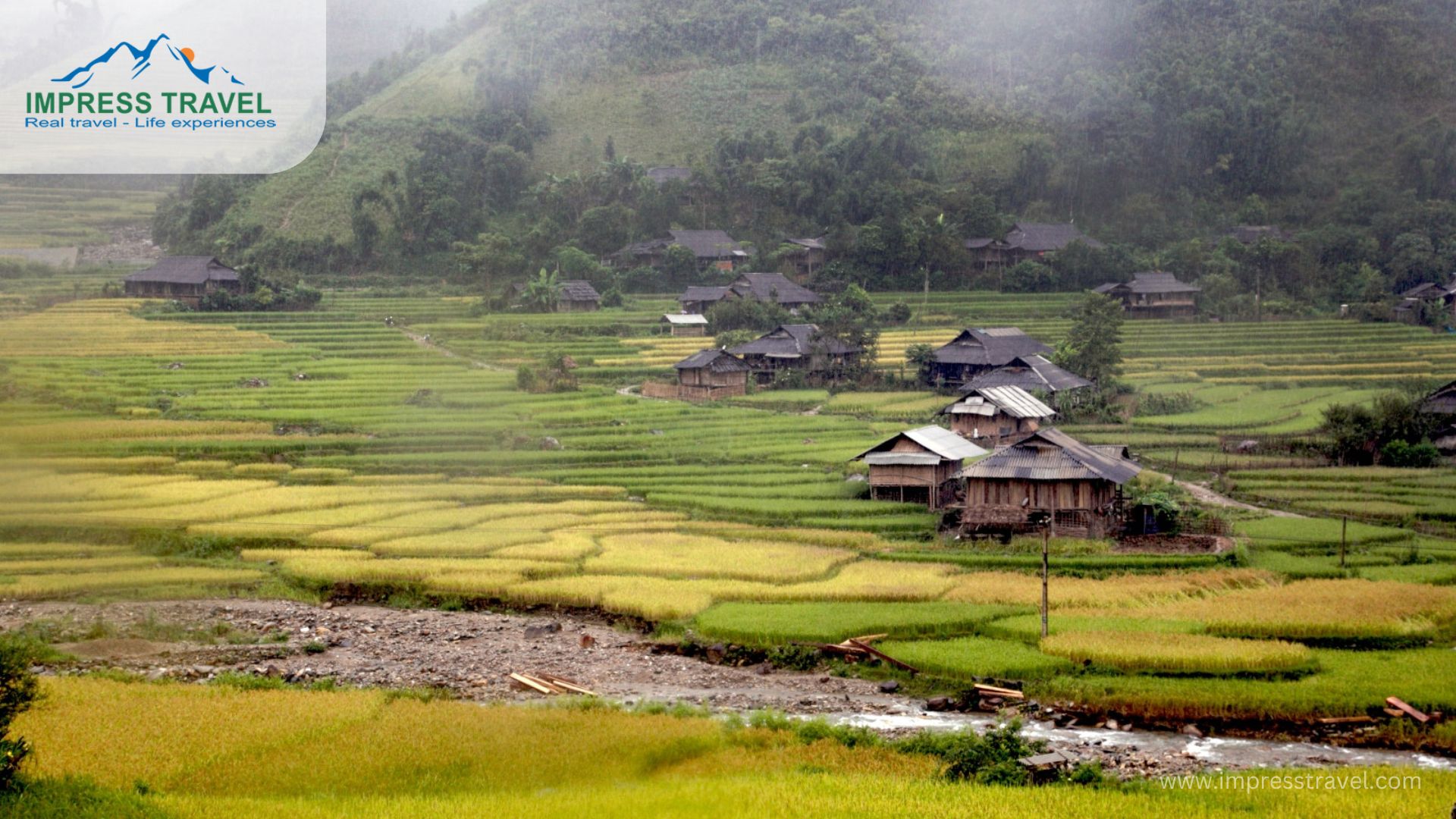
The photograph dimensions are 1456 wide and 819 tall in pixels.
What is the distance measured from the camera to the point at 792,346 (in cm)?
3688

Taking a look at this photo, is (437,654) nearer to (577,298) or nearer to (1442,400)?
(1442,400)

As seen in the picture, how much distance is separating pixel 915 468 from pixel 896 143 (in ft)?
115

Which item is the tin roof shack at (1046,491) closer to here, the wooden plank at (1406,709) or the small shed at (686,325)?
the wooden plank at (1406,709)

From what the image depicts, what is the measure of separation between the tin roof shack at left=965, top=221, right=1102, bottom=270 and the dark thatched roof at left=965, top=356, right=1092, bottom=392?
1575 centimetres

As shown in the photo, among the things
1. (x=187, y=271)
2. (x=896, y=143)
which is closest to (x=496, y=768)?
(x=187, y=271)

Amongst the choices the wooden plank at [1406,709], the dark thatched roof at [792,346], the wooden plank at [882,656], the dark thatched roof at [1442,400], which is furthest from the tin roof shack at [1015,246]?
the wooden plank at [1406,709]

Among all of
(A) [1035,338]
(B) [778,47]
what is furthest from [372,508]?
(B) [778,47]

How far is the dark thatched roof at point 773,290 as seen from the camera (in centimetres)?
4319

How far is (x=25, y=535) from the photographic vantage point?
19875 mm

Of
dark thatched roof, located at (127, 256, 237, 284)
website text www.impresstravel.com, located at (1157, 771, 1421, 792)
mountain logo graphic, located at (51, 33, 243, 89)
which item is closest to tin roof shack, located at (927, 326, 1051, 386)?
dark thatched roof, located at (127, 256, 237, 284)

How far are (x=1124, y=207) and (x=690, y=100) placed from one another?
22582mm

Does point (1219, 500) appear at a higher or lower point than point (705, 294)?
lower

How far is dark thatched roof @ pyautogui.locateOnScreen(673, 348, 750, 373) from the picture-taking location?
34.2m

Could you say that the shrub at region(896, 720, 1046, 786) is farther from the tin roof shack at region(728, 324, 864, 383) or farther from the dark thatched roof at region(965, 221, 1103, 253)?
the dark thatched roof at region(965, 221, 1103, 253)
